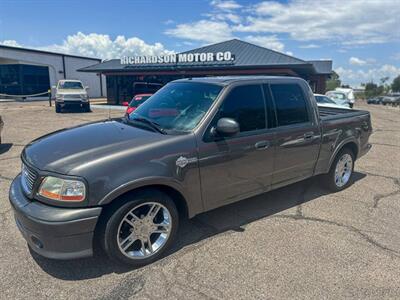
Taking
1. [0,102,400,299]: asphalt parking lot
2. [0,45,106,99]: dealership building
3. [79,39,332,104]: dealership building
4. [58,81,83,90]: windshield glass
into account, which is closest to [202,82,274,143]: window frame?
[0,102,400,299]: asphalt parking lot

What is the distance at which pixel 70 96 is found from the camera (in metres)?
19.8

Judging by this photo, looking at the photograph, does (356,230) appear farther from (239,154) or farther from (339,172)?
(239,154)

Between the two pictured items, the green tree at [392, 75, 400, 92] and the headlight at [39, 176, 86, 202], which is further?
the green tree at [392, 75, 400, 92]

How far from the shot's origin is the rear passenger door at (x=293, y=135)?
161 inches

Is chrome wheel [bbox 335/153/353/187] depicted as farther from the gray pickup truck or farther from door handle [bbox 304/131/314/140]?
door handle [bbox 304/131/314/140]

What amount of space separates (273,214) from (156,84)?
2300 centimetres

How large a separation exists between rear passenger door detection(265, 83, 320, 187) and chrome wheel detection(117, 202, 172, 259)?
168cm

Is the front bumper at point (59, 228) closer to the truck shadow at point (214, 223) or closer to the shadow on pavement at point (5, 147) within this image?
the truck shadow at point (214, 223)

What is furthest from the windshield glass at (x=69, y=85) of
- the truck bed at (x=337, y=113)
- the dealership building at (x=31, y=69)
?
the truck bed at (x=337, y=113)

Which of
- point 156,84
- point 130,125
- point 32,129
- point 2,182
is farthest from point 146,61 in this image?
point 130,125

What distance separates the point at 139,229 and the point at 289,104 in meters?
2.58

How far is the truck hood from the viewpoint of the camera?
2787 millimetres

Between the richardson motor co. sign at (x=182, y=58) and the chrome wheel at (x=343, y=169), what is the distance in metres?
17.9

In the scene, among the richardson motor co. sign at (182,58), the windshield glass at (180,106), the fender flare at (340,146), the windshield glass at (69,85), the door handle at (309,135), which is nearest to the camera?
the windshield glass at (180,106)
